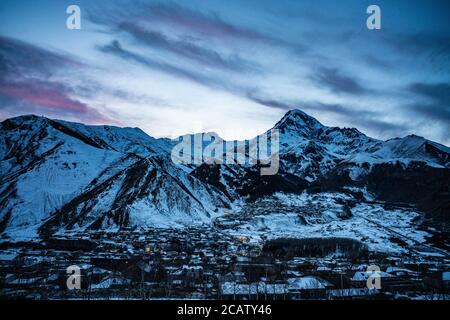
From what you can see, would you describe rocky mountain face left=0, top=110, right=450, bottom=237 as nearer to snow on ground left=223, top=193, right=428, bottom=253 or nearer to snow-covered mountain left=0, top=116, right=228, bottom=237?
snow-covered mountain left=0, top=116, right=228, bottom=237

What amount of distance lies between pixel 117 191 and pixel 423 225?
168ft

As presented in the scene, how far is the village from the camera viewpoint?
58.0 ft

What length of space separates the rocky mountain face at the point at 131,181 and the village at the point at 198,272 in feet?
56.7

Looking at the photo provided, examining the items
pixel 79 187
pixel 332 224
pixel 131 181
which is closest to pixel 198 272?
pixel 332 224

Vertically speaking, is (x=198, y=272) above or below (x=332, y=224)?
above

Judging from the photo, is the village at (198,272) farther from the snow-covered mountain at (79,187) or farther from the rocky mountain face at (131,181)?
the rocky mountain face at (131,181)

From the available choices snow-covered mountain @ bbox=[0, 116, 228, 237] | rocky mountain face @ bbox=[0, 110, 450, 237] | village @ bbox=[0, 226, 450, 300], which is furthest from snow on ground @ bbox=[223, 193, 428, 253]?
snow-covered mountain @ bbox=[0, 116, 228, 237]

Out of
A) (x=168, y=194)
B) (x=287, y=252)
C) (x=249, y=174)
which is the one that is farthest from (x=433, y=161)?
(x=287, y=252)

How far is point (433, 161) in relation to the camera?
411ft

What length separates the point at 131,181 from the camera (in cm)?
7012

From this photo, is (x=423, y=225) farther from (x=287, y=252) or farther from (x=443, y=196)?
(x=287, y=252)

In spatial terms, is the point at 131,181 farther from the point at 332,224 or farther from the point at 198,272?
the point at 198,272

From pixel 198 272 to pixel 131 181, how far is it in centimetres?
4833

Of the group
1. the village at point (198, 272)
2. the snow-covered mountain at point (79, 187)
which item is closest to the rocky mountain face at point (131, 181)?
the snow-covered mountain at point (79, 187)
